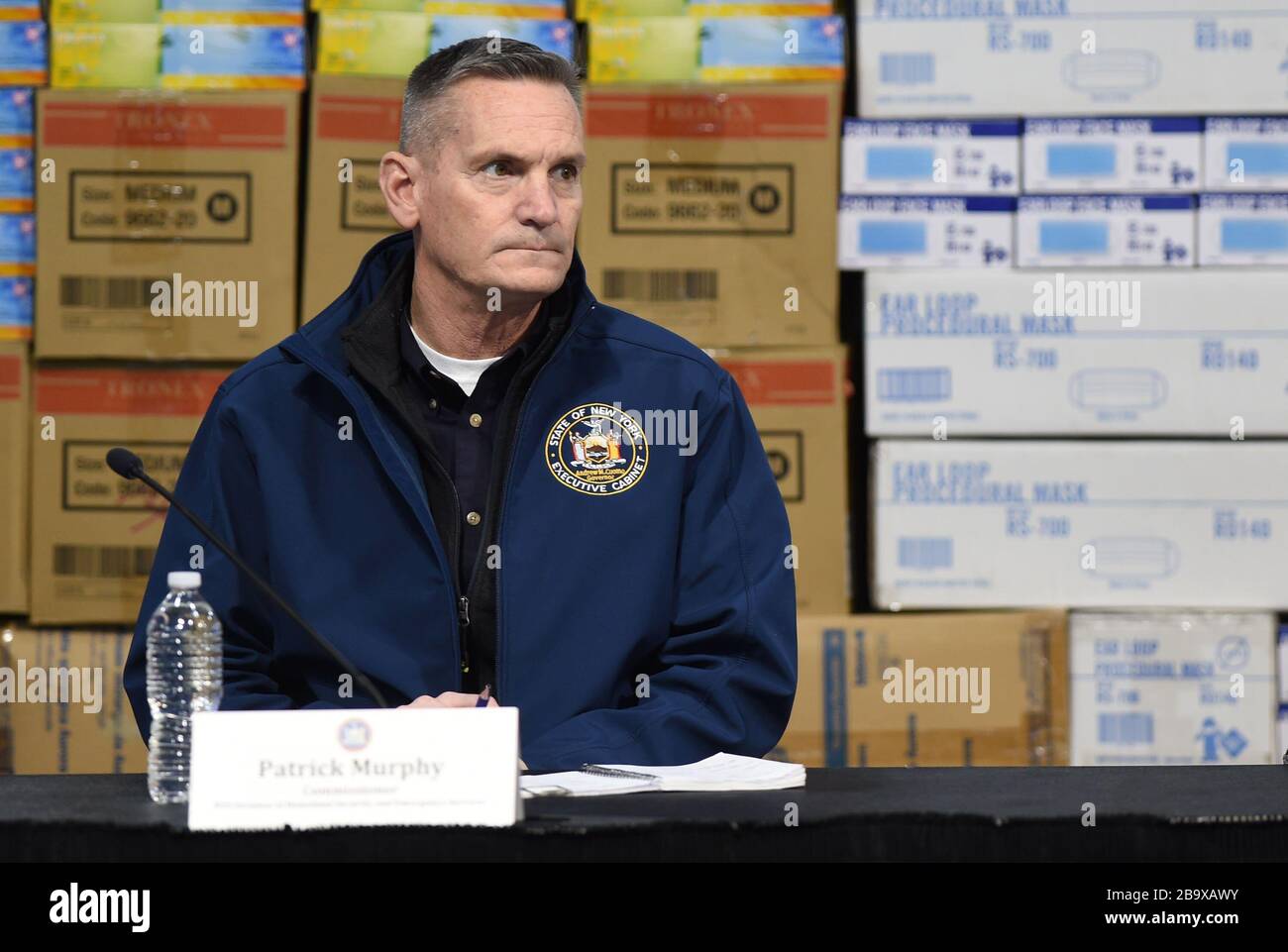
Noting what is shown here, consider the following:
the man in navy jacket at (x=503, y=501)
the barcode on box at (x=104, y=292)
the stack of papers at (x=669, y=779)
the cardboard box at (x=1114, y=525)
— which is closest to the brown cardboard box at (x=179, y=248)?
the barcode on box at (x=104, y=292)

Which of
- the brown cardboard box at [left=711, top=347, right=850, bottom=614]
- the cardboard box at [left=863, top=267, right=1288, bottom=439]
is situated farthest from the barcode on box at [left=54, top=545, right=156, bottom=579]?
the cardboard box at [left=863, top=267, right=1288, bottom=439]

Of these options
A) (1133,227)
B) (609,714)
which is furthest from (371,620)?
(1133,227)

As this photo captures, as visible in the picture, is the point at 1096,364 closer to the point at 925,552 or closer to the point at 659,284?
the point at 925,552

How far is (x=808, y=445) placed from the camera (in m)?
2.90

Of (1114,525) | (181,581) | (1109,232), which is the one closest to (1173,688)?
(1114,525)

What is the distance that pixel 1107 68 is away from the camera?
289 cm

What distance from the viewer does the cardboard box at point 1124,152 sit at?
2.90 m

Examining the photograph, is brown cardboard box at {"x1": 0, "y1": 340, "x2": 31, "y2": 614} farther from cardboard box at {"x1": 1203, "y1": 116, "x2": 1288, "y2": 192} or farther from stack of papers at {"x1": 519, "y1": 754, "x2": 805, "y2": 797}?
cardboard box at {"x1": 1203, "y1": 116, "x2": 1288, "y2": 192}

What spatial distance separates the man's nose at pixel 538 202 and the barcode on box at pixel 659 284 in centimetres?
104

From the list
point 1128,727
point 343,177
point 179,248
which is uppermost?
point 343,177

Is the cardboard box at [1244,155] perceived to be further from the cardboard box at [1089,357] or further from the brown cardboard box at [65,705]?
the brown cardboard box at [65,705]

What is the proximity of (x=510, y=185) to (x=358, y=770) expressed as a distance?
884 millimetres

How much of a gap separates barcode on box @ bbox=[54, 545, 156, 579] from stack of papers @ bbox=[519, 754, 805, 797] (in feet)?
5.35
